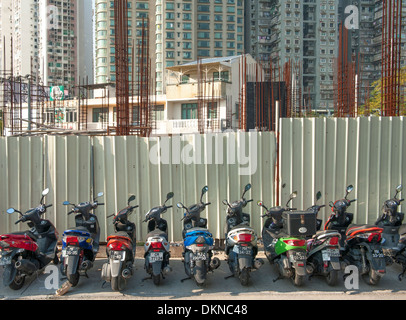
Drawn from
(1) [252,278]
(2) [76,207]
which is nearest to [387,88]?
(1) [252,278]

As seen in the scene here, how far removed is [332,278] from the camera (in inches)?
211

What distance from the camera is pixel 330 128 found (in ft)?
22.7

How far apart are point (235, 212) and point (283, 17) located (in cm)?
6296

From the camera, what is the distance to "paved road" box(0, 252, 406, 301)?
5180mm

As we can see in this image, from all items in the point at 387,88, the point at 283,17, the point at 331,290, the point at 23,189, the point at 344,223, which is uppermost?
the point at 283,17

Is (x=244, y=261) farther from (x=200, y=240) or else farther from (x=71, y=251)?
(x=71, y=251)

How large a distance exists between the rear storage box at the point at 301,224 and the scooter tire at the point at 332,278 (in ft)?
1.86

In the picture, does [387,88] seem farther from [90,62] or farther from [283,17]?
[90,62]

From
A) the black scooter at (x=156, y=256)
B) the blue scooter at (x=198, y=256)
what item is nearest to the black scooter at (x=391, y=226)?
the blue scooter at (x=198, y=256)

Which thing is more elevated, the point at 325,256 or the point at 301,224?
the point at 301,224

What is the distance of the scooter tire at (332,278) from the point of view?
5.32 m

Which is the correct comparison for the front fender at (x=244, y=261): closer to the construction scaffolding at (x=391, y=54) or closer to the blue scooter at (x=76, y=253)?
the blue scooter at (x=76, y=253)

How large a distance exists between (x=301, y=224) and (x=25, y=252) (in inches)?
149

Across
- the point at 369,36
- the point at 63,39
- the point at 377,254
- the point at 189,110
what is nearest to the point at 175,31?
the point at 63,39
